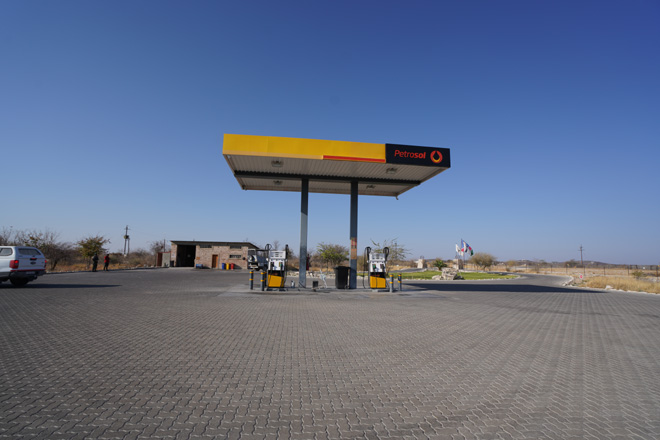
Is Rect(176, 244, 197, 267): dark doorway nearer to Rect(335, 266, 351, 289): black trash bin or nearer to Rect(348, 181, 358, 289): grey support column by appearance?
Rect(335, 266, 351, 289): black trash bin

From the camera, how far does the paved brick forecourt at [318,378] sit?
10.8 ft

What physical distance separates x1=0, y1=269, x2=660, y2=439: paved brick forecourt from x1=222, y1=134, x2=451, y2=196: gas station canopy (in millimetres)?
8808

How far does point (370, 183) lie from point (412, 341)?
1370cm

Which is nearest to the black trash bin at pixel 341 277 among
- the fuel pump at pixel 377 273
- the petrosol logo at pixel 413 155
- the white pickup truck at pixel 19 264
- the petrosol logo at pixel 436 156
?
the fuel pump at pixel 377 273

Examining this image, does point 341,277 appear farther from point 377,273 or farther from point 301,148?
point 301,148

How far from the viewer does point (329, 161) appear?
16375 mm

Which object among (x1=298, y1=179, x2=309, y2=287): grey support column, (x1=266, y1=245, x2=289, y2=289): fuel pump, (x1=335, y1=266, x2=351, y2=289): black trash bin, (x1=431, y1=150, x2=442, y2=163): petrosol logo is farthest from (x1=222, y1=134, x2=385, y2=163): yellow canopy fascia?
(x1=335, y1=266, x2=351, y2=289): black trash bin

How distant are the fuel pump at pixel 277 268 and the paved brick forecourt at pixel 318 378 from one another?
7.43 meters

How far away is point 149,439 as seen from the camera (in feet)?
9.62

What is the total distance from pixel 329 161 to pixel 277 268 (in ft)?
19.8

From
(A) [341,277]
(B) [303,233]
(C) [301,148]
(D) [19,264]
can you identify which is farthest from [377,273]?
(D) [19,264]

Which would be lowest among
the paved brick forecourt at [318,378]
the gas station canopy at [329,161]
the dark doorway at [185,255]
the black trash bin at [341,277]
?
the paved brick forecourt at [318,378]

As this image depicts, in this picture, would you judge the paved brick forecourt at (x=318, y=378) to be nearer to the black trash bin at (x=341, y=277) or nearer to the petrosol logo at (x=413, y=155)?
the black trash bin at (x=341, y=277)

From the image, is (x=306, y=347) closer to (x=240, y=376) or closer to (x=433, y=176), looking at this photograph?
(x=240, y=376)
